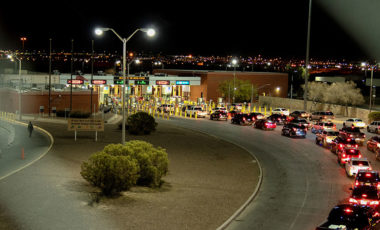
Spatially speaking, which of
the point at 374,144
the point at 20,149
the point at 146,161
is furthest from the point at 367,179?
the point at 20,149

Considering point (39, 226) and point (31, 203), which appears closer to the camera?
point (39, 226)

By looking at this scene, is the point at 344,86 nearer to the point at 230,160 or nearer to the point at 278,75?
the point at 278,75

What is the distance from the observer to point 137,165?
20.2 metres

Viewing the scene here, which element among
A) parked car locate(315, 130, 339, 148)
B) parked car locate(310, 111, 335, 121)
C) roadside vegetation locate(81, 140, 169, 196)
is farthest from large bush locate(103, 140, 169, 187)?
parked car locate(310, 111, 335, 121)

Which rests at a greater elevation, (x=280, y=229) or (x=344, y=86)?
(x=344, y=86)

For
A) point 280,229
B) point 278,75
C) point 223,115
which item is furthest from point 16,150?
point 278,75

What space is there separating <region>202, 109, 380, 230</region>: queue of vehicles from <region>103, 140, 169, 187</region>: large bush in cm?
805

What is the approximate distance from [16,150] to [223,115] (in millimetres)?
28849

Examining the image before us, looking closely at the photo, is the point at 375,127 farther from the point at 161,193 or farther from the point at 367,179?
the point at 161,193

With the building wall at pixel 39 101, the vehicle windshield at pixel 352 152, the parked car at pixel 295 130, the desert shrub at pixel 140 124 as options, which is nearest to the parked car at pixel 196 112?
the building wall at pixel 39 101

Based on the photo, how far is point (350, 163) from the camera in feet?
82.6

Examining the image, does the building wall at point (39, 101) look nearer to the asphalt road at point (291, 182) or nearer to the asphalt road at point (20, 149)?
the asphalt road at point (20, 149)

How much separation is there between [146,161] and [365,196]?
358 inches

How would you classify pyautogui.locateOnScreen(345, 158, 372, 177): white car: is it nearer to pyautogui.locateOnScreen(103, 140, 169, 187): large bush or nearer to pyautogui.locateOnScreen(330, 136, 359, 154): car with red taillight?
pyautogui.locateOnScreen(330, 136, 359, 154): car with red taillight
